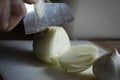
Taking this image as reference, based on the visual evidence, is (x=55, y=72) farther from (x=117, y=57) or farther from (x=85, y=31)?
(x=85, y=31)

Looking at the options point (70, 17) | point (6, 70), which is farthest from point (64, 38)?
point (6, 70)

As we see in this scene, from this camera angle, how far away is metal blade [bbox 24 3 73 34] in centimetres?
58

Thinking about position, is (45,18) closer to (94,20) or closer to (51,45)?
(51,45)

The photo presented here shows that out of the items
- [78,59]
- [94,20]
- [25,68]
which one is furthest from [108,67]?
[94,20]

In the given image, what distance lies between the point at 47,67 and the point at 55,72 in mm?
35

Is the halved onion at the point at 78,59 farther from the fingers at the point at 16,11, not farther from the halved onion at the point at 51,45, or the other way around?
the fingers at the point at 16,11

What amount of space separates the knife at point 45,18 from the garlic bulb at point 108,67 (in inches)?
7.0

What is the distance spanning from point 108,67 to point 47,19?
0.21 metres

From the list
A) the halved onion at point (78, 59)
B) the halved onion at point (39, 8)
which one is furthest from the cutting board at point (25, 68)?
the halved onion at point (39, 8)

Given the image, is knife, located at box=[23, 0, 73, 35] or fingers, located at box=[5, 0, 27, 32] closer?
fingers, located at box=[5, 0, 27, 32]

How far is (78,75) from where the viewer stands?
21.0 inches

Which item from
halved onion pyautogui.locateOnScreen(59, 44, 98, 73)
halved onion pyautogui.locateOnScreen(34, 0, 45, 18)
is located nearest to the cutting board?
halved onion pyautogui.locateOnScreen(59, 44, 98, 73)

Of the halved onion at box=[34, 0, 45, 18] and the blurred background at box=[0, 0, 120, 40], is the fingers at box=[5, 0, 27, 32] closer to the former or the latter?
the halved onion at box=[34, 0, 45, 18]

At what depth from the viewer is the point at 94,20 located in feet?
2.73
